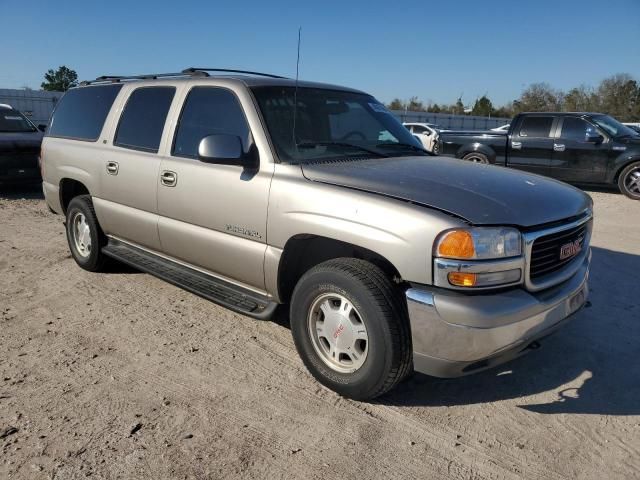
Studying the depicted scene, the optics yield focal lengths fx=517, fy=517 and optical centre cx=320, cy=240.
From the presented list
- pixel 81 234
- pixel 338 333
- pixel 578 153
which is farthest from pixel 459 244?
pixel 578 153

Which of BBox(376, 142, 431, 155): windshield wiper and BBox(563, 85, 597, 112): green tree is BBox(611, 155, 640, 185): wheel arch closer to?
BBox(376, 142, 431, 155): windshield wiper

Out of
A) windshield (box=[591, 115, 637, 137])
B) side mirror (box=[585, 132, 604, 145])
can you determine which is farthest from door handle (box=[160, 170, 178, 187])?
windshield (box=[591, 115, 637, 137])

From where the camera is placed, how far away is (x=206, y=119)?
388 centimetres

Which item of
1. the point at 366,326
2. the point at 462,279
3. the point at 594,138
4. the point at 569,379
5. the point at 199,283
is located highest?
the point at 594,138

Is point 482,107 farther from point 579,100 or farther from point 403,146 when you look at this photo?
point 403,146

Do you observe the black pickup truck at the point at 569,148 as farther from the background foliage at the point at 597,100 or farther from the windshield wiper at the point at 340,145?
the background foliage at the point at 597,100

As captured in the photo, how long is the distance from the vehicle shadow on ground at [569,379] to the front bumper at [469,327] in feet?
1.65

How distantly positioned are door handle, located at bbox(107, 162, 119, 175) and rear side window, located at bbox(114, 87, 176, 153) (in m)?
0.18

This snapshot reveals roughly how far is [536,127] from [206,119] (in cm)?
Answer: 1001

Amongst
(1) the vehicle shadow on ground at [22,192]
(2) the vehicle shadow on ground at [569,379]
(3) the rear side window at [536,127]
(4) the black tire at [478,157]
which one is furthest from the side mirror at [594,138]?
(1) the vehicle shadow on ground at [22,192]

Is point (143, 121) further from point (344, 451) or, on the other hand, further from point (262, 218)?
point (344, 451)

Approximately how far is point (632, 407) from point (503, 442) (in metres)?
0.93

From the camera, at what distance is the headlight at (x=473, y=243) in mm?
2543

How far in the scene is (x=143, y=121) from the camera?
14.5 feet
